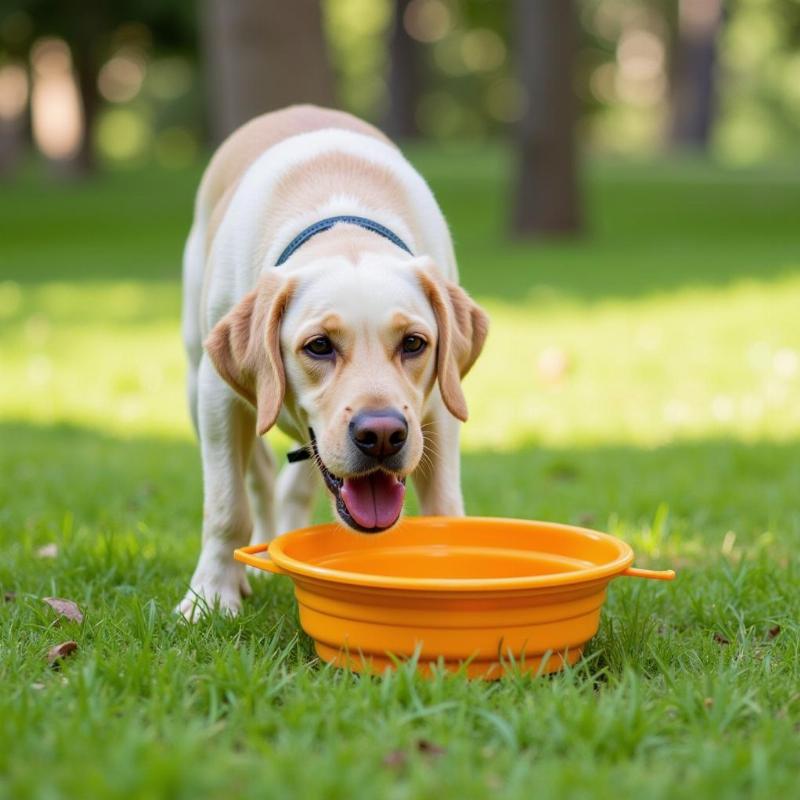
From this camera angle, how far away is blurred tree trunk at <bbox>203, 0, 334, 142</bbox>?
11609 mm

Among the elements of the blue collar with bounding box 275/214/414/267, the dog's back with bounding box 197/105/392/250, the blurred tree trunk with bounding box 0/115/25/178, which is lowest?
the blurred tree trunk with bounding box 0/115/25/178

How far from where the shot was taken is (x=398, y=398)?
11.7 feet

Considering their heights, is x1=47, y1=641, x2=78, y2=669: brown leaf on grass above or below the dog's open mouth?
below

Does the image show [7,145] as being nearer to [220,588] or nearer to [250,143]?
[250,143]

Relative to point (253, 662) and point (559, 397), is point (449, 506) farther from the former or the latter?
point (559, 397)

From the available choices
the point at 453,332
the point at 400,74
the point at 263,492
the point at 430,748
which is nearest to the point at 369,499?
the point at 453,332

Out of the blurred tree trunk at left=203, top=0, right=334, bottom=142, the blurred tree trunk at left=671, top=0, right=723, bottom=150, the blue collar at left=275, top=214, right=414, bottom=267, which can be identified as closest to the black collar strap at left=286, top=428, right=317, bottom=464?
the blue collar at left=275, top=214, right=414, bottom=267

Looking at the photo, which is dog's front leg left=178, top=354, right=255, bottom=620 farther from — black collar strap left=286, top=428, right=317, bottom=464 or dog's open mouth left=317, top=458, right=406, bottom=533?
dog's open mouth left=317, top=458, right=406, bottom=533

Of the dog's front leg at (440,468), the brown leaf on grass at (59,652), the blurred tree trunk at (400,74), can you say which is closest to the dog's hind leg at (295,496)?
the dog's front leg at (440,468)

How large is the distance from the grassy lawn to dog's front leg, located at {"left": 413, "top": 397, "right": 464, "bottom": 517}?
61 centimetres

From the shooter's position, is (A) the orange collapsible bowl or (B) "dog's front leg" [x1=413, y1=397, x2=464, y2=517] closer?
(A) the orange collapsible bowl

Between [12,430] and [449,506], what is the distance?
413cm

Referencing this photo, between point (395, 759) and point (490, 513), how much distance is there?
291 cm

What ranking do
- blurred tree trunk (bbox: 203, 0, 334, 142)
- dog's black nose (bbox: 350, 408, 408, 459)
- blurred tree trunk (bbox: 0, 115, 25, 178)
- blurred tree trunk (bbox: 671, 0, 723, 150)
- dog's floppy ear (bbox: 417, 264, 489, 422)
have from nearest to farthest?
dog's black nose (bbox: 350, 408, 408, 459)
dog's floppy ear (bbox: 417, 264, 489, 422)
blurred tree trunk (bbox: 203, 0, 334, 142)
blurred tree trunk (bbox: 0, 115, 25, 178)
blurred tree trunk (bbox: 671, 0, 723, 150)
